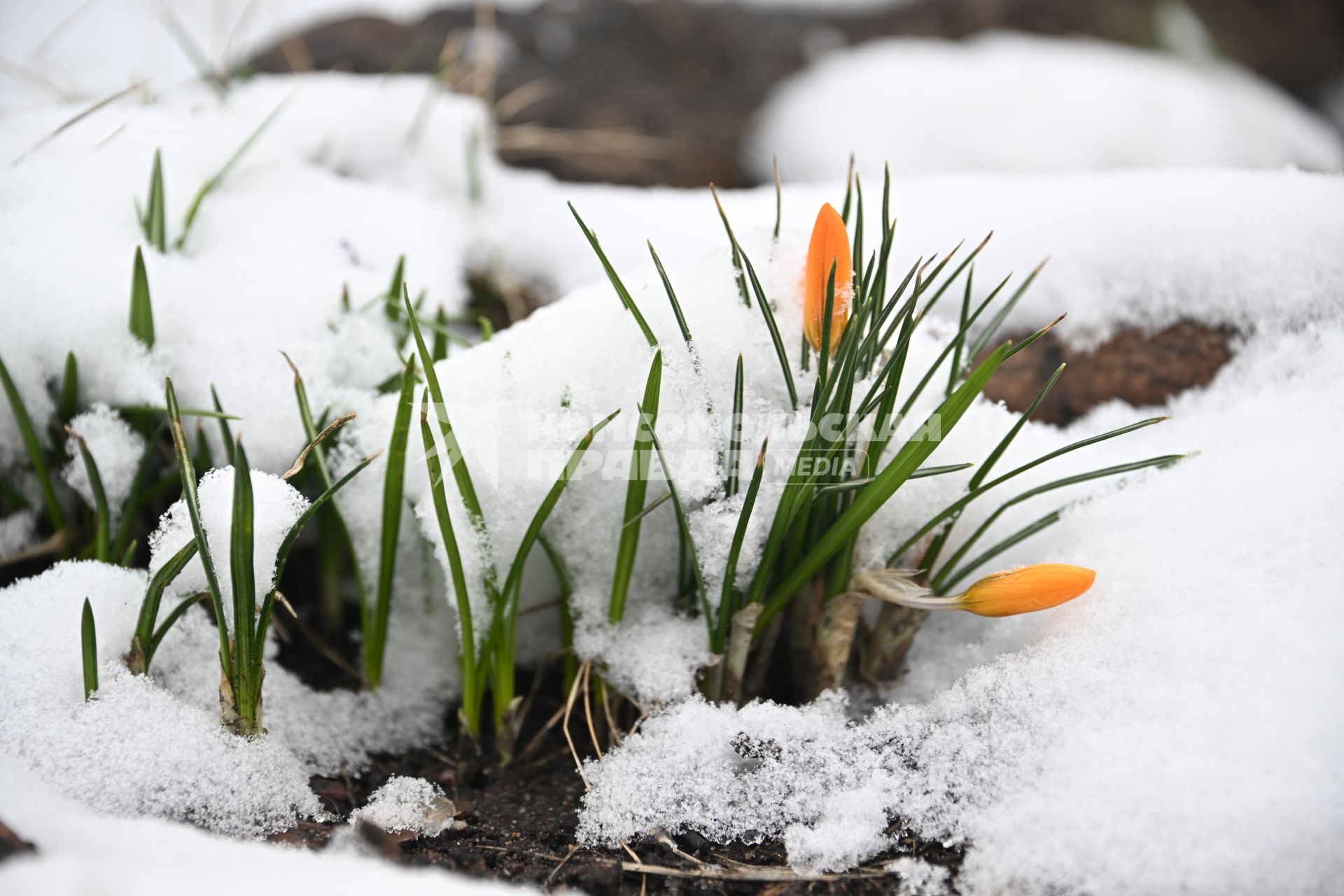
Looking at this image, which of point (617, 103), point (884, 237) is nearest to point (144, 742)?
point (884, 237)

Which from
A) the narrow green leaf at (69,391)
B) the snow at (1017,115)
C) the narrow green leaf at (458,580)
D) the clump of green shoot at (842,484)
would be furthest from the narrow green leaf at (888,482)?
the snow at (1017,115)

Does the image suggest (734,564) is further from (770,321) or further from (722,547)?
(770,321)

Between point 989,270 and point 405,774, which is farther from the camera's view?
point 989,270

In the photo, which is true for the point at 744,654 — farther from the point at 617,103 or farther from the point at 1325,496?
the point at 617,103

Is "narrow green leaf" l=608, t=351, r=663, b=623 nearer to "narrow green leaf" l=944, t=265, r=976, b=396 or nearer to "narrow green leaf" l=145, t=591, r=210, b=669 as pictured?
"narrow green leaf" l=944, t=265, r=976, b=396

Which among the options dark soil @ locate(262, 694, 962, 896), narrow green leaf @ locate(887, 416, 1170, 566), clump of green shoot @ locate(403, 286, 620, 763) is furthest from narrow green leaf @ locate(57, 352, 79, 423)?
narrow green leaf @ locate(887, 416, 1170, 566)

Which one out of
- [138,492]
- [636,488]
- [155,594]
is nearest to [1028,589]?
[636,488]

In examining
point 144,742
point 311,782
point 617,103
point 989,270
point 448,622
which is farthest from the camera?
point 617,103

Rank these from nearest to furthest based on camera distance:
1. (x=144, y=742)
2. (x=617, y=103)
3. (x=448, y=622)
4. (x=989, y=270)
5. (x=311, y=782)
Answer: (x=144, y=742) → (x=311, y=782) → (x=448, y=622) → (x=989, y=270) → (x=617, y=103)
